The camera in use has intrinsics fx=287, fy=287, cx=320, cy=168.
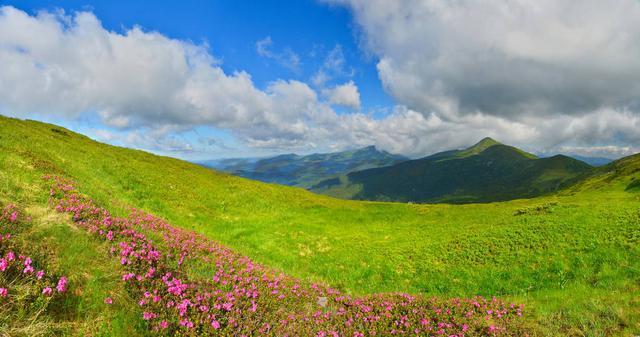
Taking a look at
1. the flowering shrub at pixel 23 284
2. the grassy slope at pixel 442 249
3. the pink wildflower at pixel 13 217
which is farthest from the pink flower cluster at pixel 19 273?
the grassy slope at pixel 442 249

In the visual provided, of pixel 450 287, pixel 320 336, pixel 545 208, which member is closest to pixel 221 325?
pixel 320 336

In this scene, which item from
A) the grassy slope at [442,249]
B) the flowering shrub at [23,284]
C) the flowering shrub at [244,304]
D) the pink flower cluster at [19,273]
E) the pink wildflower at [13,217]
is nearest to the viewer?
the flowering shrub at [23,284]

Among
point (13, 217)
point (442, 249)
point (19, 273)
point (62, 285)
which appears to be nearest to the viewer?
point (19, 273)

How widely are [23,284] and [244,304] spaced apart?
11.6 ft

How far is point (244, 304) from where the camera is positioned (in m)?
6.05

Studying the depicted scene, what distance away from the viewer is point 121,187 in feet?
84.5

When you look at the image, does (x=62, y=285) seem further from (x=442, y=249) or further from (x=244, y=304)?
(x=442, y=249)

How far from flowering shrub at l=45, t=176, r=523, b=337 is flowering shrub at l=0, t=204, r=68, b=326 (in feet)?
2.78

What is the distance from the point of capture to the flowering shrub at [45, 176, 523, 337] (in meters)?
5.29

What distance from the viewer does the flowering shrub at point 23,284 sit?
4.01 metres

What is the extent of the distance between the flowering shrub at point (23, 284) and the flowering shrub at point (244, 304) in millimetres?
846

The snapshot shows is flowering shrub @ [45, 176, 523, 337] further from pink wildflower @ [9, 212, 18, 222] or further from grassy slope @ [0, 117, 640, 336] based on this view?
pink wildflower @ [9, 212, 18, 222]

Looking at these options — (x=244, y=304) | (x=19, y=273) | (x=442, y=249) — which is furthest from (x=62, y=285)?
(x=442, y=249)

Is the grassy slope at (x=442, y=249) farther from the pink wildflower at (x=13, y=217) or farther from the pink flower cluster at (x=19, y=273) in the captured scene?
the pink flower cluster at (x=19, y=273)
